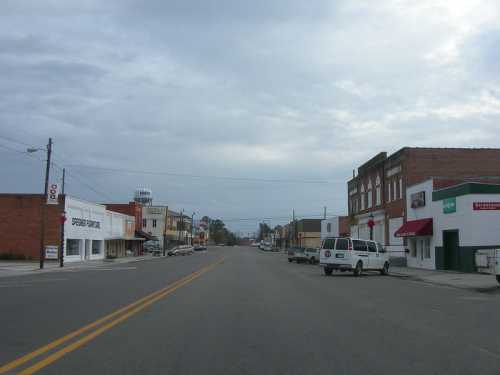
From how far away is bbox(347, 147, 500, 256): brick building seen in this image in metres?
44.6

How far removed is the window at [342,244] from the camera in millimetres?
31859

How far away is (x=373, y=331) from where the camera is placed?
11.5 m

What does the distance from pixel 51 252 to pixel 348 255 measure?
1201 inches

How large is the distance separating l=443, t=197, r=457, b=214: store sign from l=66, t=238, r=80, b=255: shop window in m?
35.0

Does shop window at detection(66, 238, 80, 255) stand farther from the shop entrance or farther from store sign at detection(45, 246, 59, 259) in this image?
the shop entrance

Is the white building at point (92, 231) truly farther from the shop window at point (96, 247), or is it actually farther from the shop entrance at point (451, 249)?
the shop entrance at point (451, 249)

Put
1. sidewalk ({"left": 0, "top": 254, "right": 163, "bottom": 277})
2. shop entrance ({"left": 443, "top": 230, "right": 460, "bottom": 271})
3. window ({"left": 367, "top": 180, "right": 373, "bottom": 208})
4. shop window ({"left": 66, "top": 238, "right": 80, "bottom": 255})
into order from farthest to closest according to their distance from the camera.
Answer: window ({"left": 367, "top": 180, "right": 373, "bottom": 208}), shop window ({"left": 66, "top": 238, "right": 80, "bottom": 255}), sidewalk ({"left": 0, "top": 254, "right": 163, "bottom": 277}), shop entrance ({"left": 443, "top": 230, "right": 460, "bottom": 271})

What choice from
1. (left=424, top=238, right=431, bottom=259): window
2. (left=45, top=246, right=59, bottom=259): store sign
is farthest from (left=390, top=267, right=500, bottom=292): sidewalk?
(left=45, top=246, right=59, bottom=259): store sign

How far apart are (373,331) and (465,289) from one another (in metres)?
14.4

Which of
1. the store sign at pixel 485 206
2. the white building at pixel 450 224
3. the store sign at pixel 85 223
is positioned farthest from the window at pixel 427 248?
the store sign at pixel 85 223

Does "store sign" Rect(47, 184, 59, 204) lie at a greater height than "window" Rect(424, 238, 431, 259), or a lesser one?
greater

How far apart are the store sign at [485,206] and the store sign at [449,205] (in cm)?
177

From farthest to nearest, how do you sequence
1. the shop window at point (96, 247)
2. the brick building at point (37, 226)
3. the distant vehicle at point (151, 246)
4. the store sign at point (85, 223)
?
1. the distant vehicle at point (151, 246)
2. the shop window at point (96, 247)
3. the store sign at point (85, 223)
4. the brick building at point (37, 226)

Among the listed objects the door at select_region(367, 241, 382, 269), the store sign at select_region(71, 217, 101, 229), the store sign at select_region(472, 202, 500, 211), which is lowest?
the door at select_region(367, 241, 382, 269)
